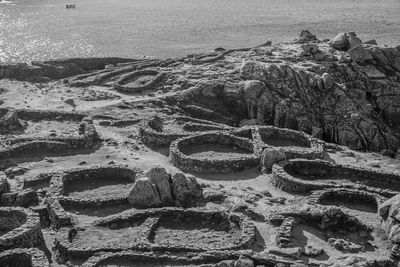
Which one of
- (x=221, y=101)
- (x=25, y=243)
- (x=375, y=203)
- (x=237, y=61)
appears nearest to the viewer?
(x=25, y=243)

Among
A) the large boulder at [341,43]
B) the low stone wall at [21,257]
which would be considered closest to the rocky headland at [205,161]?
the low stone wall at [21,257]

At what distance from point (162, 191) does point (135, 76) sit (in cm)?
2794

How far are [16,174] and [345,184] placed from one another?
58.4 ft

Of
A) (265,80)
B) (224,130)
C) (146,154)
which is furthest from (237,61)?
(146,154)

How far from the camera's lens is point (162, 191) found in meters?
24.6

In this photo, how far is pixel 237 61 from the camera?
53500 mm

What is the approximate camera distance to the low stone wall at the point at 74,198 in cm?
2320

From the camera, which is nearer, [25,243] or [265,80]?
[25,243]

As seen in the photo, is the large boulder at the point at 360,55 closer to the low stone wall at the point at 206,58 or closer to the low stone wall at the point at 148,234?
the low stone wall at the point at 206,58

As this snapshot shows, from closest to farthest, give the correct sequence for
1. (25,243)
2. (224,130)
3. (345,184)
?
(25,243), (345,184), (224,130)

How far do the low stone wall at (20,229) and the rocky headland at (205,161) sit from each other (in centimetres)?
6

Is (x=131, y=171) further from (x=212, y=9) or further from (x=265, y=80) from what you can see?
(x=212, y=9)

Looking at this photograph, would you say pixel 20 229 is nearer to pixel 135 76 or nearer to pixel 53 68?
pixel 135 76

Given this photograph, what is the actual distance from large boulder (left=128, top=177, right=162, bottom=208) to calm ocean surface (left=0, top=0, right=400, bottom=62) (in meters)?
49.6
